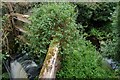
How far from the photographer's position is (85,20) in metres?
6.89

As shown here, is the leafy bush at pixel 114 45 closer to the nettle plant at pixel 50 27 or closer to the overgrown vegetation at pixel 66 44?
the overgrown vegetation at pixel 66 44

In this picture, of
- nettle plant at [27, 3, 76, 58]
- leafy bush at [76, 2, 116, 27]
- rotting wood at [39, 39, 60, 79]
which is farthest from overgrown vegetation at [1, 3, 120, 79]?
leafy bush at [76, 2, 116, 27]

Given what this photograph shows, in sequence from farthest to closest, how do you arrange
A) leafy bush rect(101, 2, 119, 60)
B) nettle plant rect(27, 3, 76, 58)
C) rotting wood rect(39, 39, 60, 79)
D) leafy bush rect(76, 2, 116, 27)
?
leafy bush rect(76, 2, 116, 27) → nettle plant rect(27, 3, 76, 58) → leafy bush rect(101, 2, 119, 60) → rotting wood rect(39, 39, 60, 79)

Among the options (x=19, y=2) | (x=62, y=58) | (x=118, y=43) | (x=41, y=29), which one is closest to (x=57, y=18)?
(x=41, y=29)

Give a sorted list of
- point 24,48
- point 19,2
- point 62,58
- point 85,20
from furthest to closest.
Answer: point 85,20
point 19,2
point 24,48
point 62,58

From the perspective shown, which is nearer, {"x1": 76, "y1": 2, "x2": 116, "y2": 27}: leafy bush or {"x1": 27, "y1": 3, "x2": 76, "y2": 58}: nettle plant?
{"x1": 27, "y1": 3, "x2": 76, "y2": 58}: nettle plant

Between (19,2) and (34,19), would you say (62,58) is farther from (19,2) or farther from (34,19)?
(19,2)

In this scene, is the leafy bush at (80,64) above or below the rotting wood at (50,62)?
below

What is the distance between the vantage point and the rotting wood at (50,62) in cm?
412

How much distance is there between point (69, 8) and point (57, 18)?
330 mm

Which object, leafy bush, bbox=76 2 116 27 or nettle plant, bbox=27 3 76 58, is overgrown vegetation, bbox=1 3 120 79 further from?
leafy bush, bbox=76 2 116 27

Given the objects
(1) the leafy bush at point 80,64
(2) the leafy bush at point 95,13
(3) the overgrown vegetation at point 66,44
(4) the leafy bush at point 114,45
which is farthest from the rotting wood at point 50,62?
(2) the leafy bush at point 95,13

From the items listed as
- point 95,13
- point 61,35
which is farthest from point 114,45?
point 95,13

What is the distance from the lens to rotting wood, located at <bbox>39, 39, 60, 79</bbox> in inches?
162
